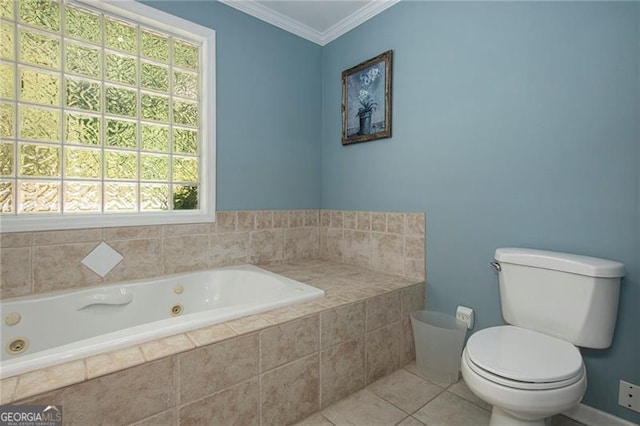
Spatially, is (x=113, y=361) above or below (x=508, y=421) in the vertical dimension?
above

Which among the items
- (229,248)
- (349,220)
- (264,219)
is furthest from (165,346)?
(349,220)

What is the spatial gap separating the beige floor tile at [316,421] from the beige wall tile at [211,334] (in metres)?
0.61

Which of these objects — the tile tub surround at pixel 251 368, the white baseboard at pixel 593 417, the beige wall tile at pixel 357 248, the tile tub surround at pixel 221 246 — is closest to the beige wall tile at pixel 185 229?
the tile tub surround at pixel 221 246

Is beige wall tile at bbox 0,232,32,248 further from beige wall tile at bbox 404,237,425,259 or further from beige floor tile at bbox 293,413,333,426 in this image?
beige wall tile at bbox 404,237,425,259

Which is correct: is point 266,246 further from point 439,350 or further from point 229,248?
point 439,350

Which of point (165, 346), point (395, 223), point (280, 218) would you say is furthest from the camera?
point (280, 218)

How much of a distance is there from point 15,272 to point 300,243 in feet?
6.10

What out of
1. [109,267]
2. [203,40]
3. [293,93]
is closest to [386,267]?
[293,93]

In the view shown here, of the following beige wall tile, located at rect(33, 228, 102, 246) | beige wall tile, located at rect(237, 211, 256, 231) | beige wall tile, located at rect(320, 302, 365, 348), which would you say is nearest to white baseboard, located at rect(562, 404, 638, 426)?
beige wall tile, located at rect(320, 302, 365, 348)

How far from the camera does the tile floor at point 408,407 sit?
4.80 feet

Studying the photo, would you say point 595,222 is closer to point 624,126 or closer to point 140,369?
point 624,126

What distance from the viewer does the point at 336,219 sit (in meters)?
2.77

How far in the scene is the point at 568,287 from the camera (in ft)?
4.38

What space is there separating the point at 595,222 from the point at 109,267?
266 cm
